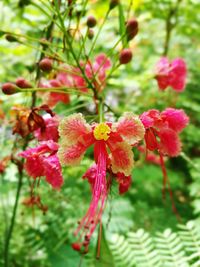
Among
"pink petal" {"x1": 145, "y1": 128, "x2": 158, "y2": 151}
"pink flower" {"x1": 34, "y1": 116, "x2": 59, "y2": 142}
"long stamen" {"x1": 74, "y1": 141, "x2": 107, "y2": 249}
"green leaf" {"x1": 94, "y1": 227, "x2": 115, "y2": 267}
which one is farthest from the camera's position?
"green leaf" {"x1": 94, "y1": 227, "x2": 115, "y2": 267}

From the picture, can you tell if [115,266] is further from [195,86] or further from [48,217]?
[195,86]

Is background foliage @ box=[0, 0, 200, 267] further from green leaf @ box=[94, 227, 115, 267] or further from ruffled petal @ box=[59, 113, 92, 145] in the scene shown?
ruffled petal @ box=[59, 113, 92, 145]

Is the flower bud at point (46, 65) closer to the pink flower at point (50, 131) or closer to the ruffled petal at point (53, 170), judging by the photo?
the pink flower at point (50, 131)

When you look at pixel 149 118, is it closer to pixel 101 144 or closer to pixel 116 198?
pixel 101 144

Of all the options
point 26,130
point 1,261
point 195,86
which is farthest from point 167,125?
point 195,86

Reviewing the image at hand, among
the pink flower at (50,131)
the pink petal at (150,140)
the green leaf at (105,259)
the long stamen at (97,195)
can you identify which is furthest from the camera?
the green leaf at (105,259)

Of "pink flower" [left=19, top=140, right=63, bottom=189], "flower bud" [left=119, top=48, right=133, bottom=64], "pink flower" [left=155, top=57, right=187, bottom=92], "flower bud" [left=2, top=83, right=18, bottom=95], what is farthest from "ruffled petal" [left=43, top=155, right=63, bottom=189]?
"pink flower" [left=155, top=57, right=187, bottom=92]

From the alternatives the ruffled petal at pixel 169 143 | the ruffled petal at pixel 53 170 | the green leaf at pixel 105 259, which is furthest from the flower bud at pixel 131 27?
the green leaf at pixel 105 259
